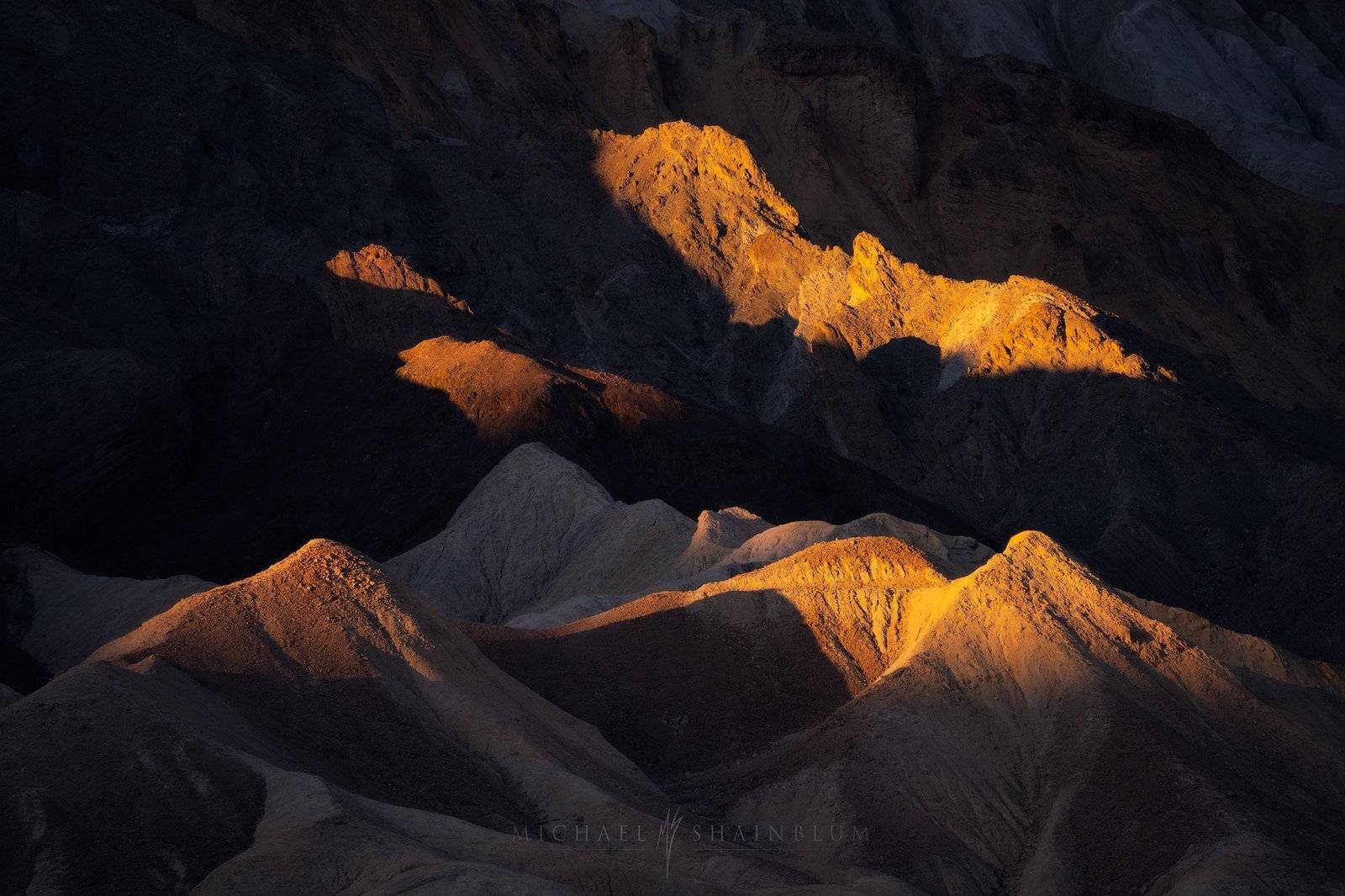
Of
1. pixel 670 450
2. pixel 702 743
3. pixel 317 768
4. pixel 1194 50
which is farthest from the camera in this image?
pixel 1194 50

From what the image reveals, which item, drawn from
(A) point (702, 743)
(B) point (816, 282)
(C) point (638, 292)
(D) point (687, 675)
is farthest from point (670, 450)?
(A) point (702, 743)

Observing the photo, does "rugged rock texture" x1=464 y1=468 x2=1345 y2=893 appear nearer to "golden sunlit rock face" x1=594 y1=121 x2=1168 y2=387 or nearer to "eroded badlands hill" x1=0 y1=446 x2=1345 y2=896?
"eroded badlands hill" x1=0 y1=446 x2=1345 y2=896

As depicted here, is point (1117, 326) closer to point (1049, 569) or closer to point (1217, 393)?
→ point (1217, 393)

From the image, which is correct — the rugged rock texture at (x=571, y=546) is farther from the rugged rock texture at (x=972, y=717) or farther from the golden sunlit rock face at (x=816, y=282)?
the golden sunlit rock face at (x=816, y=282)

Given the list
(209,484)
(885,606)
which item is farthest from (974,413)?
(885,606)

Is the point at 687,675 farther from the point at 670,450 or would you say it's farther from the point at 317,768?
the point at 670,450

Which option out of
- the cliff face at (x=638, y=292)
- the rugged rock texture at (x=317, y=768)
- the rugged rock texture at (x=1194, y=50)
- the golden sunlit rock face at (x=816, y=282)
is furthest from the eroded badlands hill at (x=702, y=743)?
the rugged rock texture at (x=1194, y=50)
